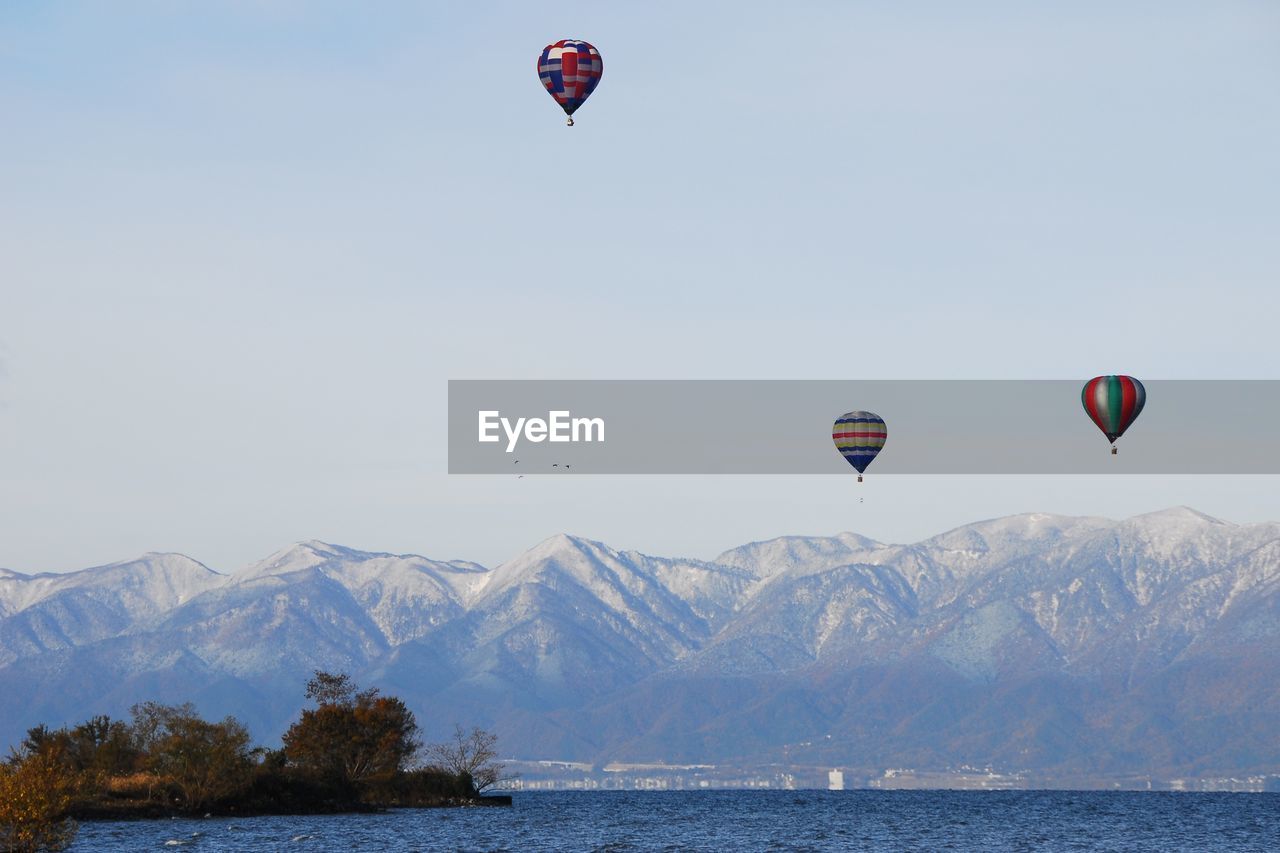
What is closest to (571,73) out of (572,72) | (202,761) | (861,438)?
(572,72)

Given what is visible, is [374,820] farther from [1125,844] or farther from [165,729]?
[1125,844]

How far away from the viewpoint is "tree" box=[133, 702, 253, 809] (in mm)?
178375

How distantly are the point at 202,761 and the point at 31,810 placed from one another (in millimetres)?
82293

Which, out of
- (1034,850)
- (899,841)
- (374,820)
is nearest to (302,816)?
(374,820)

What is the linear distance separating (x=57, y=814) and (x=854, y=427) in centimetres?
9992

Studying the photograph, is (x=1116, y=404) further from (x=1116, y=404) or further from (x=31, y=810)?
(x=31, y=810)

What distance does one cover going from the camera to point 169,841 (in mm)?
146500

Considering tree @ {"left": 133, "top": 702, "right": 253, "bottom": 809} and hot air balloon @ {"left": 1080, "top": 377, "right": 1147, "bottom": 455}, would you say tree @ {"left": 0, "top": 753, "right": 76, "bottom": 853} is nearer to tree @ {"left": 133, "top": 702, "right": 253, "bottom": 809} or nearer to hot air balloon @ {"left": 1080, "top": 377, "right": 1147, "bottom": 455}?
tree @ {"left": 133, "top": 702, "right": 253, "bottom": 809}

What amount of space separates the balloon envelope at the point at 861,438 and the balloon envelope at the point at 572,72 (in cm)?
4885

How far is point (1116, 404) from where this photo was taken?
171250 millimetres

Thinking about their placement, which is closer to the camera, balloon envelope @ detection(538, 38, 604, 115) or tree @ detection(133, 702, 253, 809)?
balloon envelope @ detection(538, 38, 604, 115)


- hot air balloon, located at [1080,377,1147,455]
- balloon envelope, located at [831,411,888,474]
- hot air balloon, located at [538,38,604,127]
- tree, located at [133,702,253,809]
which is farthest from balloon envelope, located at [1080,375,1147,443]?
tree, located at [133,702,253,809]

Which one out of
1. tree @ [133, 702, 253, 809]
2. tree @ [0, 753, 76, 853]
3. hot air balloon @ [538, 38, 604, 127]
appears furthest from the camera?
tree @ [133, 702, 253, 809]

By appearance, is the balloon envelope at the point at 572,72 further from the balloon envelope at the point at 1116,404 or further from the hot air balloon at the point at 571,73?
the balloon envelope at the point at 1116,404
